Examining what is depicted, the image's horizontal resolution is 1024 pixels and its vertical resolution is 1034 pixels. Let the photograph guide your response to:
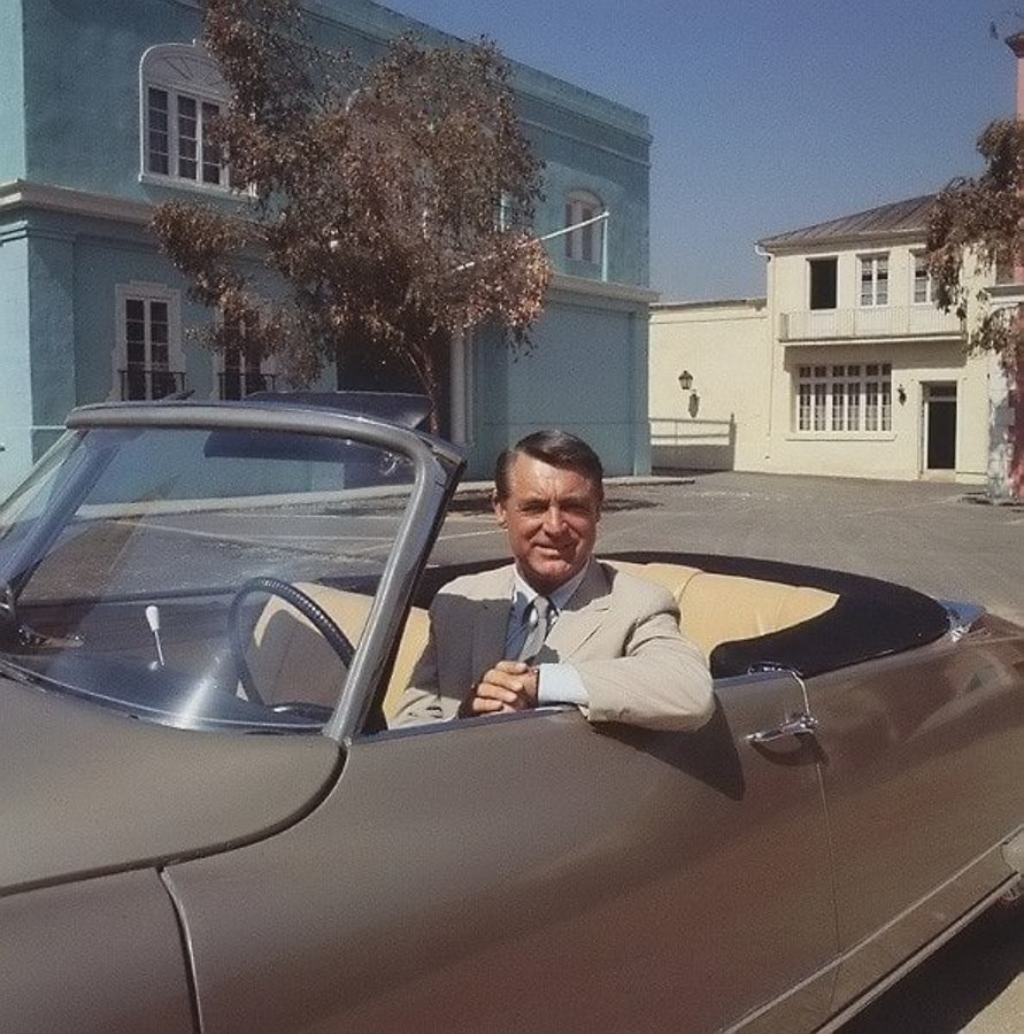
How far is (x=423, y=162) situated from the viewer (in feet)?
54.5

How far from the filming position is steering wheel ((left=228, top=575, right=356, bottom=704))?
2.05 m

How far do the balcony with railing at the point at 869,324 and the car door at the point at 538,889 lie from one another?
3082cm

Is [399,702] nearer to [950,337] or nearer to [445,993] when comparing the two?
[445,993]

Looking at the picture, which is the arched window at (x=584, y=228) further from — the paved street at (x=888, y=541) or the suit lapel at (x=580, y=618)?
the suit lapel at (x=580, y=618)

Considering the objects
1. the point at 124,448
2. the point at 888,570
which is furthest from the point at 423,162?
the point at 124,448

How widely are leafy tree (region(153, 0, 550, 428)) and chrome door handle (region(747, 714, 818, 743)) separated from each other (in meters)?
14.3

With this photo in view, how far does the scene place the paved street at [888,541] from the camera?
3.14m

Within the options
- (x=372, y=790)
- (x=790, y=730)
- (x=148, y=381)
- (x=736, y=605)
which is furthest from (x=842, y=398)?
(x=372, y=790)

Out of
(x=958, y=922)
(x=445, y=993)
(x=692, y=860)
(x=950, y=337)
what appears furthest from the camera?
(x=950, y=337)

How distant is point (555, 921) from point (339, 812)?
0.39 metres

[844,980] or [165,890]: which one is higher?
[165,890]

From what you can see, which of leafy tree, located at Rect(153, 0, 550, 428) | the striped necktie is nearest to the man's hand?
the striped necktie

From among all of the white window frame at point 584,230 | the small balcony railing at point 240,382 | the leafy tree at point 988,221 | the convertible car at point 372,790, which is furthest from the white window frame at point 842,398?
the convertible car at point 372,790

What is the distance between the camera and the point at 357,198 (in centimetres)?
1586
